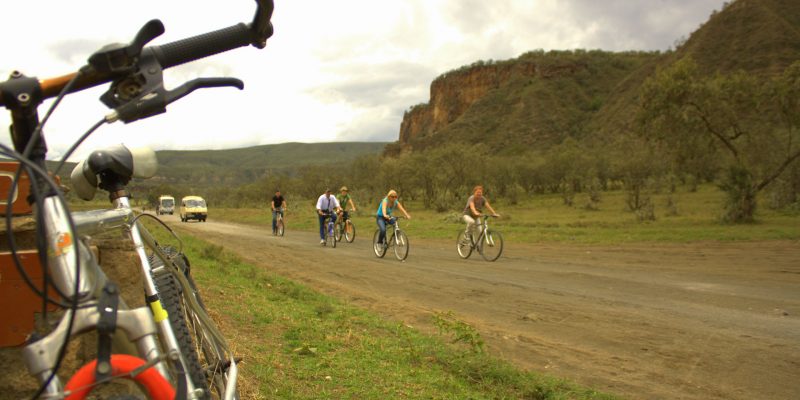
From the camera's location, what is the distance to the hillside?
64312 millimetres

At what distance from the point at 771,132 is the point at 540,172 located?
2931 centimetres

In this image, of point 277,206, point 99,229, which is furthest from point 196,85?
point 277,206

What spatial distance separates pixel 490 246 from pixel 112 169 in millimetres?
13372

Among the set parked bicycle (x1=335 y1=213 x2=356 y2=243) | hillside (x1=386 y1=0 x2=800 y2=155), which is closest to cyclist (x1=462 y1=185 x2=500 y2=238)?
parked bicycle (x1=335 y1=213 x2=356 y2=243)

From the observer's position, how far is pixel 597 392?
205 inches

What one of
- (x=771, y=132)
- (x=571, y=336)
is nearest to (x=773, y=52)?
(x=771, y=132)

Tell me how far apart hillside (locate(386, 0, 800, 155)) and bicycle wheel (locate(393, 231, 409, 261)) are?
45.9 meters

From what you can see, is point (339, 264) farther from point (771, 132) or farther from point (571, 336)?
point (771, 132)

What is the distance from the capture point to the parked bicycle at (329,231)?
19.4 m

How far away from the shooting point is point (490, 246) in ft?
50.1

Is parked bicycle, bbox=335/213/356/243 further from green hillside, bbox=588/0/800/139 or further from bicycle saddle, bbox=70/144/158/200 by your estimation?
green hillside, bbox=588/0/800/139

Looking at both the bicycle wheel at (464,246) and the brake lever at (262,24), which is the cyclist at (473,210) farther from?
the brake lever at (262,24)

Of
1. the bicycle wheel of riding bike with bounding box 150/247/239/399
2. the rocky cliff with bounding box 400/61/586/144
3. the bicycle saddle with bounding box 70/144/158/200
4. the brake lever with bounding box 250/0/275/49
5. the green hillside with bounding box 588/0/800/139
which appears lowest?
the bicycle wheel of riding bike with bounding box 150/247/239/399

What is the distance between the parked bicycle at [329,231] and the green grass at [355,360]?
37.5 ft
